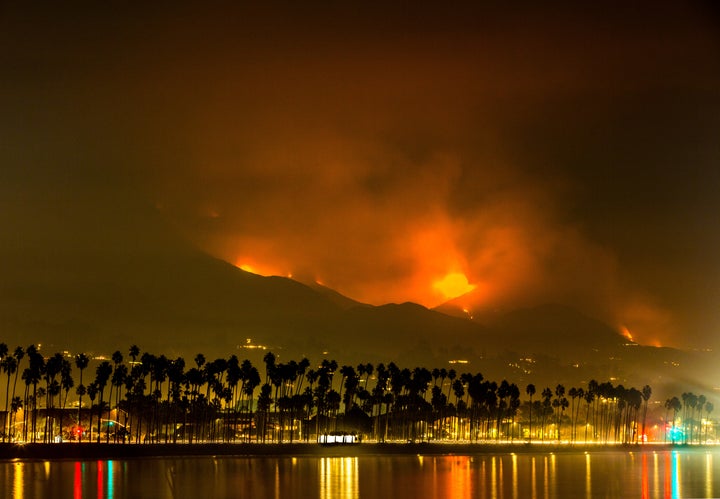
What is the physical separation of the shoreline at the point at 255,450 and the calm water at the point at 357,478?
831 centimetres

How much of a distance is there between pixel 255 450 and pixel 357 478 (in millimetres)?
53883

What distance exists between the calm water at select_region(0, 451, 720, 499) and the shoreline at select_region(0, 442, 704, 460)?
8309mm

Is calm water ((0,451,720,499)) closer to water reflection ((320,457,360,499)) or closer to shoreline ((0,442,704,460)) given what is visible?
water reflection ((320,457,360,499))

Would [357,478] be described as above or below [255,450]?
below

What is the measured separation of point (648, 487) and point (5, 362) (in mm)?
105274

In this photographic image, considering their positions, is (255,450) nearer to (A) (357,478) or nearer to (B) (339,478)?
(B) (339,478)

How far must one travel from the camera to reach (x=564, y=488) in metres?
94.5

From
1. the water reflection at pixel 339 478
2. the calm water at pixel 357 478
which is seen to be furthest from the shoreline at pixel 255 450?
the water reflection at pixel 339 478

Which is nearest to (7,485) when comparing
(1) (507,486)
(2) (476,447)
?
(1) (507,486)

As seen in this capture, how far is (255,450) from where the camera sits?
6053 inches

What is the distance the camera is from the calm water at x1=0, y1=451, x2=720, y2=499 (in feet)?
284

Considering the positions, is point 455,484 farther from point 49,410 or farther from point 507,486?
point 49,410

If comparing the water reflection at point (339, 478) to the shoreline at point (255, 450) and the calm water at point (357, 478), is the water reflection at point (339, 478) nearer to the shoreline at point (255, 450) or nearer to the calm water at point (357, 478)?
the calm water at point (357, 478)

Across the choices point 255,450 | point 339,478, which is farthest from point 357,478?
point 255,450
